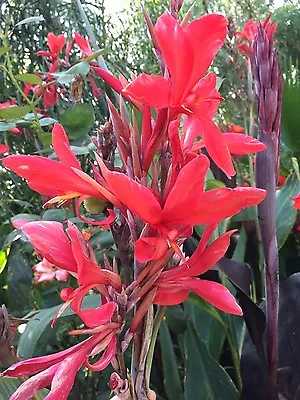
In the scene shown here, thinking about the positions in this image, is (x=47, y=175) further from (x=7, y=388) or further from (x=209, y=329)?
(x=209, y=329)

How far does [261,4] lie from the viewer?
3217mm

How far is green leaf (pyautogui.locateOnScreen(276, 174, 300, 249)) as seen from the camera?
0.67m

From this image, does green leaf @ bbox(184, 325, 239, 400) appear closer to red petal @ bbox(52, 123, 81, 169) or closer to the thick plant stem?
the thick plant stem

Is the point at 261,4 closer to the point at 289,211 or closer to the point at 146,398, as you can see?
the point at 289,211

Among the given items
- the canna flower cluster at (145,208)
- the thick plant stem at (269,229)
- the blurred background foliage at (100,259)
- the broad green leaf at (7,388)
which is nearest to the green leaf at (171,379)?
the blurred background foliage at (100,259)

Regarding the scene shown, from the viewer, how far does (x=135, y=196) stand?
0.84ft

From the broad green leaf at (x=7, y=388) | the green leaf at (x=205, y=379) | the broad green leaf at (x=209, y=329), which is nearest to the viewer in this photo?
the broad green leaf at (x=7, y=388)

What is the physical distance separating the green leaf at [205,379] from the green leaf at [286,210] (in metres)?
0.17

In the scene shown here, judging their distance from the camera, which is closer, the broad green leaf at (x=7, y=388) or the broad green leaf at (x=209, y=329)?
the broad green leaf at (x=7, y=388)

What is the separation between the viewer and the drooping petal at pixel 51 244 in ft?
0.90

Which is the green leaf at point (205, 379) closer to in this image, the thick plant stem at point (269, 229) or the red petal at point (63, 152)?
the thick plant stem at point (269, 229)

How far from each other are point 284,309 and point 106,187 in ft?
1.21

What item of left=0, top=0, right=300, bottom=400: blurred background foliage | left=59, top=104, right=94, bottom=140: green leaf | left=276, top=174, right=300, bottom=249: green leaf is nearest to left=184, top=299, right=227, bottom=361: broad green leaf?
left=0, top=0, right=300, bottom=400: blurred background foliage

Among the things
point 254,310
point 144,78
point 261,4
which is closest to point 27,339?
point 254,310
